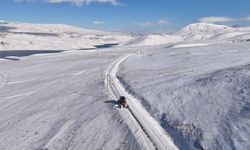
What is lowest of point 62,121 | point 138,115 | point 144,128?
point 62,121

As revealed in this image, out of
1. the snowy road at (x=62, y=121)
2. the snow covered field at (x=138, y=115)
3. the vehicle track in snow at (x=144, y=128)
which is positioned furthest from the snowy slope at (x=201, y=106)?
the snowy road at (x=62, y=121)

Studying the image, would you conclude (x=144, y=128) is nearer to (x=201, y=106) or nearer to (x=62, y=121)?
(x=201, y=106)

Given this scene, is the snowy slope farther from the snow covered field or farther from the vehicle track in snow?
the vehicle track in snow

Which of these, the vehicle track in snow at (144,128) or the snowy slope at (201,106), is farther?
the snowy slope at (201,106)

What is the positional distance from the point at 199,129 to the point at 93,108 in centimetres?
912

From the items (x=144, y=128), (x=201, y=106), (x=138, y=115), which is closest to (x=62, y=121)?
(x=138, y=115)

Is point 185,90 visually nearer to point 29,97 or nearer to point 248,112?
point 248,112

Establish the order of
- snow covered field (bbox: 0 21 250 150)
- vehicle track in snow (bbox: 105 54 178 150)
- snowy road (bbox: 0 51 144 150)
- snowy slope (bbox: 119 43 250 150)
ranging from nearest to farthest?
1. vehicle track in snow (bbox: 105 54 178 150)
2. snowy slope (bbox: 119 43 250 150)
3. snow covered field (bbox: 0 21 250 150)
4. snowy road (bbox: 0 51 144 150)

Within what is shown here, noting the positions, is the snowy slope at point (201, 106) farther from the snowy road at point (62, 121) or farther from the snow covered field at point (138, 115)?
the snowy road at point (62, 121)

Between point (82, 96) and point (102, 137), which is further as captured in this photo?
point (82, 96)

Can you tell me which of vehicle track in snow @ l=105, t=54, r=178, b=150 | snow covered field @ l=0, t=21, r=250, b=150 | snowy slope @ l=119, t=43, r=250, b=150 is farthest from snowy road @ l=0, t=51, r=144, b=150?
snowy slope @ l=119, t=43, r=250, b=150

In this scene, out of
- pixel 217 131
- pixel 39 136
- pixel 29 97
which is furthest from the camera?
pixel 29 97

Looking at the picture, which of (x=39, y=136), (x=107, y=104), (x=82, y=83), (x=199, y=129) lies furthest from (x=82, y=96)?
(x=199, y=129)

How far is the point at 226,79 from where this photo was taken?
2916 centimetres
